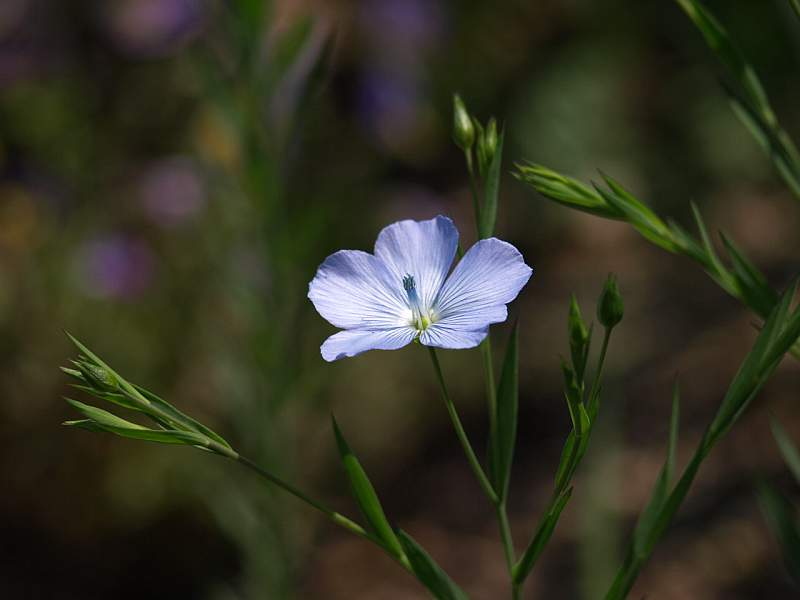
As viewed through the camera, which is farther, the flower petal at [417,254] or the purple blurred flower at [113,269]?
the purple blurred flower at [113,269]

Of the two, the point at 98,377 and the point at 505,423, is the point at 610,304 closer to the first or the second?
the point at 505,423

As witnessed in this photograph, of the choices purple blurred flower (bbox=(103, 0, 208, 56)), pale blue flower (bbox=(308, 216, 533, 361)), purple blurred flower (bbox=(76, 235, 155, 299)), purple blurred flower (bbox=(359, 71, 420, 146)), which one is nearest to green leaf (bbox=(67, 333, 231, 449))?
pale blue flower (bbox=(308, 216, 533, 361))

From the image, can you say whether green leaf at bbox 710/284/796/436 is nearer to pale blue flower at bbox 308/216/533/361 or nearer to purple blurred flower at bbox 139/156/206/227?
pale blue flower at bbox 308/216/533/361

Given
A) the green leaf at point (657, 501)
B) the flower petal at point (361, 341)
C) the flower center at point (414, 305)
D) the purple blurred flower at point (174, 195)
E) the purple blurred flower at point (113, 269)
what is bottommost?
the purple blurred flower at point (113, 269)

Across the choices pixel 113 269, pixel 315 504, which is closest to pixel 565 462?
pixel 315 504

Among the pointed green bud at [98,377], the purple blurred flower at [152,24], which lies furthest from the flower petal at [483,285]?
the purple blurred flower at [152,24]

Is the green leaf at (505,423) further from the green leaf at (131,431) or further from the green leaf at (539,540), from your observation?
the green leaf at (131,431)
